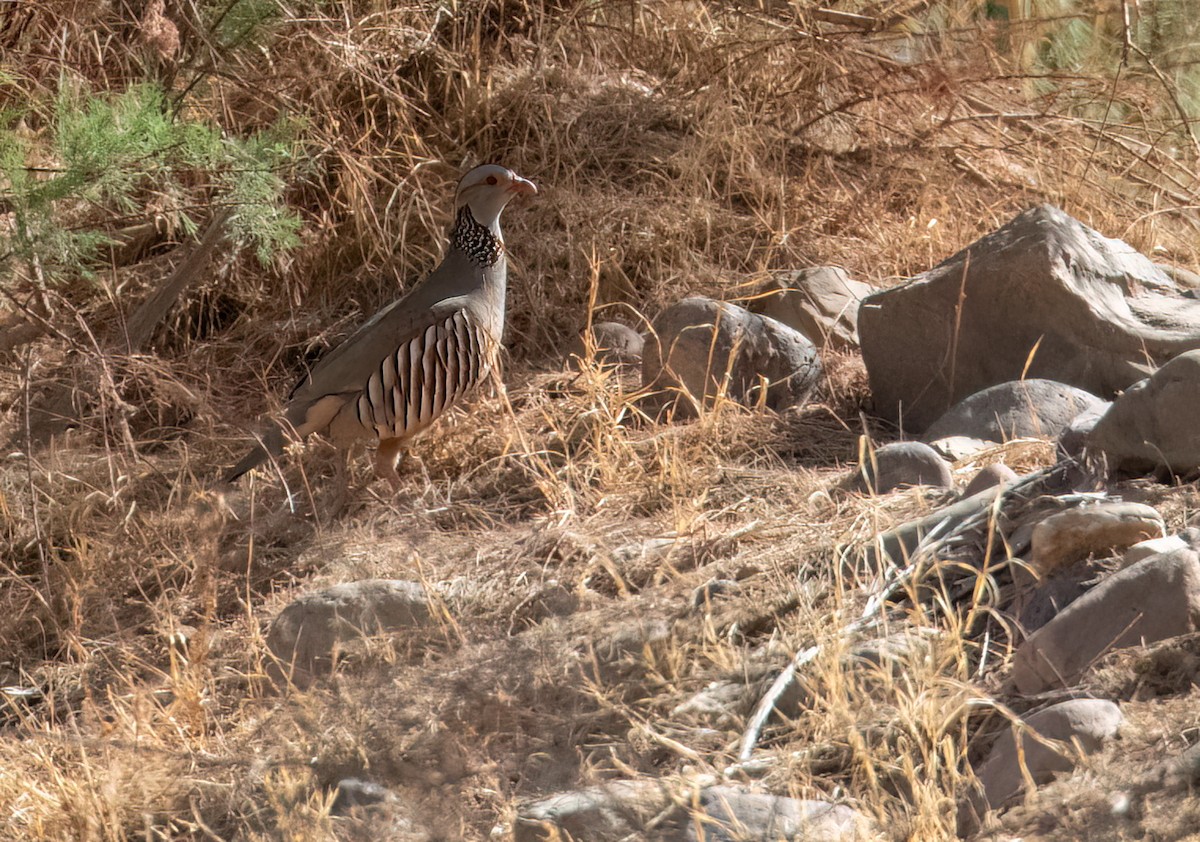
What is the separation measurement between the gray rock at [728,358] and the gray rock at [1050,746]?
2.32m

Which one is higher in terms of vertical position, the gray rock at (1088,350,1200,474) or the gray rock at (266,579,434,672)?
the gray rock at (1088,350,1200,474)

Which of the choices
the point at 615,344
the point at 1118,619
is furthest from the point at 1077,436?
the point at 615,344

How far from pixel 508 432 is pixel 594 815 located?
235 cm

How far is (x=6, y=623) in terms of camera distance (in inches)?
158

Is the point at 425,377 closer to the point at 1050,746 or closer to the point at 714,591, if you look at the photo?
the point at 714,591

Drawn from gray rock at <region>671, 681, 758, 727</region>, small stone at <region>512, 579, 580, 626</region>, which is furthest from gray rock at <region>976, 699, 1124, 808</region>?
small stone at <region>512, 579, 580, 626</region>

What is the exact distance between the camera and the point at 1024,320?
14.5 feet

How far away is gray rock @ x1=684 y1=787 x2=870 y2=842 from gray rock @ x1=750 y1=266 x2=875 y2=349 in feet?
9.37

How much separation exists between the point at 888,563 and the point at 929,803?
2.94 ft

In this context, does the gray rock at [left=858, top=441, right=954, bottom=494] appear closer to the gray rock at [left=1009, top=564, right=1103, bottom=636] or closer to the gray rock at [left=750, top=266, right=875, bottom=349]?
the gray rock at [left=1009, top=564, right=1103, bottom=636]

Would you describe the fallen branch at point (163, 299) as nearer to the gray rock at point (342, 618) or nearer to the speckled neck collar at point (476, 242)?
the speckled neck collar at point (476, 242)

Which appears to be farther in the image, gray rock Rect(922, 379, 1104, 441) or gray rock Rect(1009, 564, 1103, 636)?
gray rock Rect(922, 379, 1104, 441)

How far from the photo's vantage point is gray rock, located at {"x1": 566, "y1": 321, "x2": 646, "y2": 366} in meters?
5.22

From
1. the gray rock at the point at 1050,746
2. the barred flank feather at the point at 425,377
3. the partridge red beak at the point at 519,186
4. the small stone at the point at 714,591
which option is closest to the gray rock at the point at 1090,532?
the gray rock at the point at 1050,746
